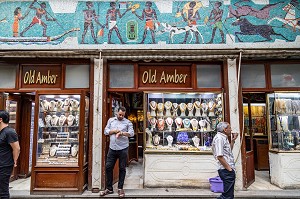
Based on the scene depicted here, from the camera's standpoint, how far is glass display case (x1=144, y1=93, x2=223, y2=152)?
6.45 metres

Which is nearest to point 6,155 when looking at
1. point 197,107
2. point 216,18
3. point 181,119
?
point 181,119

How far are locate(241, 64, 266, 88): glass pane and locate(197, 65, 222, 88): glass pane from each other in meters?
0.62

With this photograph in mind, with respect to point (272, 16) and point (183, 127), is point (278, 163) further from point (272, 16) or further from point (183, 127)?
point (272, 16)

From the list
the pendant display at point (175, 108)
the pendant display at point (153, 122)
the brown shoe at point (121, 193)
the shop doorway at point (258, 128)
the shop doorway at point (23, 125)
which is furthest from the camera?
the shop doorway at point (258, 128)

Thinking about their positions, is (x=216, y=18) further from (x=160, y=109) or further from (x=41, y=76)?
(x=41, y=76)

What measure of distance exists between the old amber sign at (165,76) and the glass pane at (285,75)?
2165mm

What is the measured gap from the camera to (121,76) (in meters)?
6.41

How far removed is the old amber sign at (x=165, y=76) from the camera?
645cm

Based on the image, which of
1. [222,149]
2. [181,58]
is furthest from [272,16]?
[222,149]

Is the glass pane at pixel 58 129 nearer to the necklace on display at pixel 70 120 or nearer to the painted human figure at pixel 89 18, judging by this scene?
the necklace on display at pixel 70 120

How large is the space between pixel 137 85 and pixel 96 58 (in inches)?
47.3

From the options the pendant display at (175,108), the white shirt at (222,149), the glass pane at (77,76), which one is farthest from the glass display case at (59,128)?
the white shirt at (222,149)

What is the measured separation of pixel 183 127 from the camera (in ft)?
21.6

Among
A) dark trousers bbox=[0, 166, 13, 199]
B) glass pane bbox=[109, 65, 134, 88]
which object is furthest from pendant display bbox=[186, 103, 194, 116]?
dark trousers bbox=[0, 166, 13, 199]
